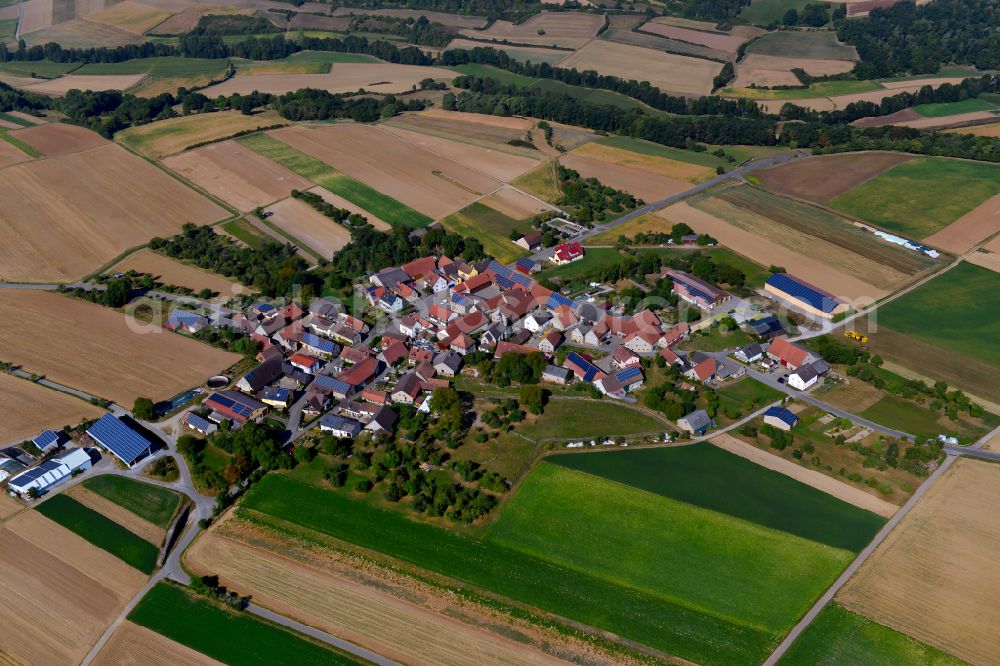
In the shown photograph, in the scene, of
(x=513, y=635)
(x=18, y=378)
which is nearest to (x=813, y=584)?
(x=513, y=635)

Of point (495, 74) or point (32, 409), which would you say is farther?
point (495, 74)

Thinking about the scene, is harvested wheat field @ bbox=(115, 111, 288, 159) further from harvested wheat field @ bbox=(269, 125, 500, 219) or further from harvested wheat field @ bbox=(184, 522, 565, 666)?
harvested wheat field @ bbox=(184, 522, 565, 666)

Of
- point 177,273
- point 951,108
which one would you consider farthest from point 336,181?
point 951,108

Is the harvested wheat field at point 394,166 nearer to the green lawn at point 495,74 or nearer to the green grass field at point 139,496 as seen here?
the green lawn at point 495,74

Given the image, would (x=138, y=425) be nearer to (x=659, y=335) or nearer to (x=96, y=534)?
(x=96, y=534)

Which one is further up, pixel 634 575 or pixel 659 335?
pixel 659 335

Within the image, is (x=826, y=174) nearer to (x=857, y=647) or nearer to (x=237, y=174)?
(x=857, y=647)

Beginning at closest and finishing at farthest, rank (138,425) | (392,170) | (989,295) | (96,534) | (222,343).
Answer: (96,534)
(138,425)
(222,343)
(989,295)
(392,170)

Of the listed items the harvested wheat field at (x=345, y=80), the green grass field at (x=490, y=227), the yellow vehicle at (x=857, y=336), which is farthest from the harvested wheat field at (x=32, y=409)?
the harvested wheat field at (x=345, y=80)
